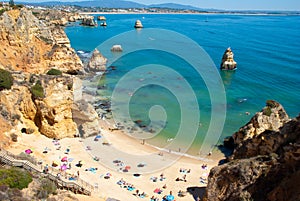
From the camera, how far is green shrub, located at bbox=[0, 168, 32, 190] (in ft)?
51.9

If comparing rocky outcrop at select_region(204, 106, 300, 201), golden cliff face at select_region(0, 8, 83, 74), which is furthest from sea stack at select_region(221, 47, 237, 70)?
rocky outcrop at select_region(204, 106, 300, 201)

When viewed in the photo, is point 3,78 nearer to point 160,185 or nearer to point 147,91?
point 160,185

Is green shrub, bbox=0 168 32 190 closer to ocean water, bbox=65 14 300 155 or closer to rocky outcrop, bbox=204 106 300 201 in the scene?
rocky outcrop, bbox=204 106 300 201

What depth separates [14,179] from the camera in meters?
16.1

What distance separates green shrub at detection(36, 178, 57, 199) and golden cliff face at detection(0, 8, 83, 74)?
21.4 metres

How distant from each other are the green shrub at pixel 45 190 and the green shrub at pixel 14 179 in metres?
0.76

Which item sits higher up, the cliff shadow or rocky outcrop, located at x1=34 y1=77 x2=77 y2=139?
rocky outcrop, located at x1=34 y1=77 x2=77 y2=139

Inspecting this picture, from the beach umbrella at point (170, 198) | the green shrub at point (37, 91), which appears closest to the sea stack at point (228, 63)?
the green shrub at point (37, 91)

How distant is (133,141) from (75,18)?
152 m

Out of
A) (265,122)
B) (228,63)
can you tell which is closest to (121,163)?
(265,122)

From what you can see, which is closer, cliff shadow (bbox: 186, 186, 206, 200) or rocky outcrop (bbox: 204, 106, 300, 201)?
rocky outcrop (bbox: 204, 106, 300, 201)

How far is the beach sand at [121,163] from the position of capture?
920 inches

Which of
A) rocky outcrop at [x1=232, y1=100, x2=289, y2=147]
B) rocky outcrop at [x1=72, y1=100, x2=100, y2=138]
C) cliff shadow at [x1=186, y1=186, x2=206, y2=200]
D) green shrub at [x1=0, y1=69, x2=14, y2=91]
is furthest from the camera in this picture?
rocky outcrop at [x1=72, y1=100, x2=100, y2=138]

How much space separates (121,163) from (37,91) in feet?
33.6
